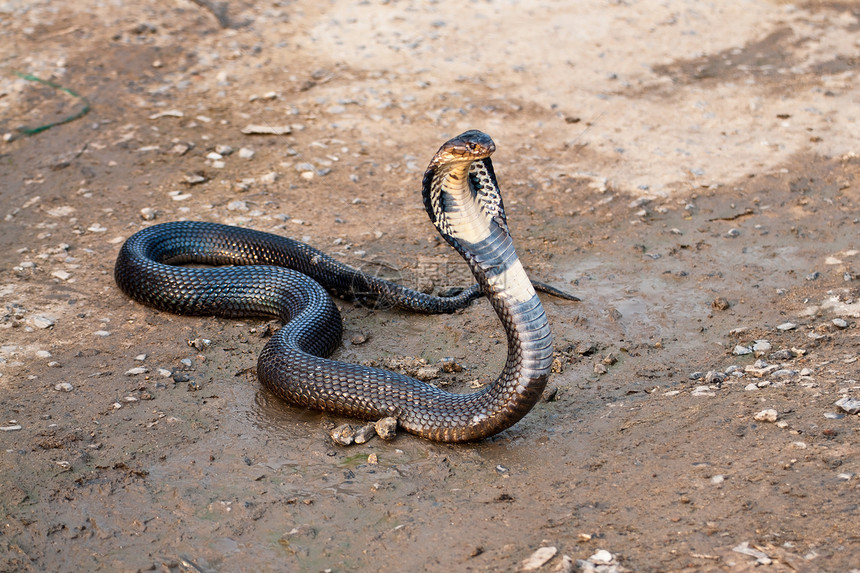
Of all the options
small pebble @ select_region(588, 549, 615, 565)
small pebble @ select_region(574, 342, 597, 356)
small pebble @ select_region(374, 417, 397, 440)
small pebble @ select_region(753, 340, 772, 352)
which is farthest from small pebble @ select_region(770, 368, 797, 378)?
small pebble @ select_region(374, 417, 397, 440)

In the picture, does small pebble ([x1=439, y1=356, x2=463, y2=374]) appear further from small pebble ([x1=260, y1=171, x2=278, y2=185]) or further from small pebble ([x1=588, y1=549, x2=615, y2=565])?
small pebble ([x1=260, y1=171, x2=278, y2=185])

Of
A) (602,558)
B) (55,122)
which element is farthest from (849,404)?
(55,122)

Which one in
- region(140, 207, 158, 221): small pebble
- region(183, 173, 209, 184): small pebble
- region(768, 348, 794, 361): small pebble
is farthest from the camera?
region(183, 173, 209, 184): small pebble

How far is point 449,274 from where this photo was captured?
685 cm

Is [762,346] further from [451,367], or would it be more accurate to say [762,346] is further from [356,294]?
[356,294]

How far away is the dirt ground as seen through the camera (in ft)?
13.1

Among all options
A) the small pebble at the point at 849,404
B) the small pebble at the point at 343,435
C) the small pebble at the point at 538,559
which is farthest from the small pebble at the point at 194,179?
the small pebble at the point at 849,404

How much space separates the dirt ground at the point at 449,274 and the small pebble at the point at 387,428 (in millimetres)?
125

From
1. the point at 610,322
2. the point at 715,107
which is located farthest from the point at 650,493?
the point at 715,107

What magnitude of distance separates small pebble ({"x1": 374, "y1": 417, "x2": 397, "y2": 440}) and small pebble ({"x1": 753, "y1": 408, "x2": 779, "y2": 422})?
6.60 feet

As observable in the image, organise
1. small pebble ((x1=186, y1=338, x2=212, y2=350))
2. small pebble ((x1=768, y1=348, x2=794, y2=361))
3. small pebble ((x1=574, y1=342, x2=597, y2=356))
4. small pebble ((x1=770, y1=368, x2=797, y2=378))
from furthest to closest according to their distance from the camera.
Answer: small pebble ((x1=186, y1=338, x2=212, y2=350))
small pebble ((x1=574, y1=342, x2=597, y2=356))
small pebble ((x1=768, y1=348, x2=794, y2=361))
small pebble ((x1=770, y1=368, x2=797, y2=378))

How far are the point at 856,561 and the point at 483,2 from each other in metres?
9.76

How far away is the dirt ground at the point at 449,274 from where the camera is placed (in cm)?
399

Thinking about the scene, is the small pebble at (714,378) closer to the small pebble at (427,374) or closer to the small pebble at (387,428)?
the small pebble at (427,374)
